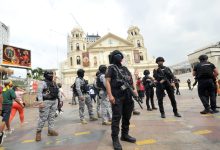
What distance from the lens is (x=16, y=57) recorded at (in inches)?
830

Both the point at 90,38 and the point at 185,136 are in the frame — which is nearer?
the point at 185,136

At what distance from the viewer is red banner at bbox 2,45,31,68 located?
2041 cm

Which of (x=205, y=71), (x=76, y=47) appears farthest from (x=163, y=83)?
(x=76, y=47)

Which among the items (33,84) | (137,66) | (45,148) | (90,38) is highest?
(90,38)

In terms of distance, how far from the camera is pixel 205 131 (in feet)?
13.2

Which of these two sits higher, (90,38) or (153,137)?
(90,38)

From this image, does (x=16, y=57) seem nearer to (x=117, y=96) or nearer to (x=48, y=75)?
(x=48, y=75)

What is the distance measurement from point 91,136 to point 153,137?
1339 mm

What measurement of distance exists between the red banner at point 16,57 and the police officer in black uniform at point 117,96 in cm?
1970

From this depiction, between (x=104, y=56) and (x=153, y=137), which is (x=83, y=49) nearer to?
(x=104, y=56)

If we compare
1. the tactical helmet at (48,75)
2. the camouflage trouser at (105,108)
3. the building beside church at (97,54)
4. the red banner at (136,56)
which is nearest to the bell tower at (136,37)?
the building beside church at (97,54)

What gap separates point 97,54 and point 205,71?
5546cm

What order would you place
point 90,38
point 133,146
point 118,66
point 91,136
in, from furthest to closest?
point 90,38
point 91,136
point 118,66
point 133,146

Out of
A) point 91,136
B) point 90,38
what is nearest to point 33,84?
point 91,136
